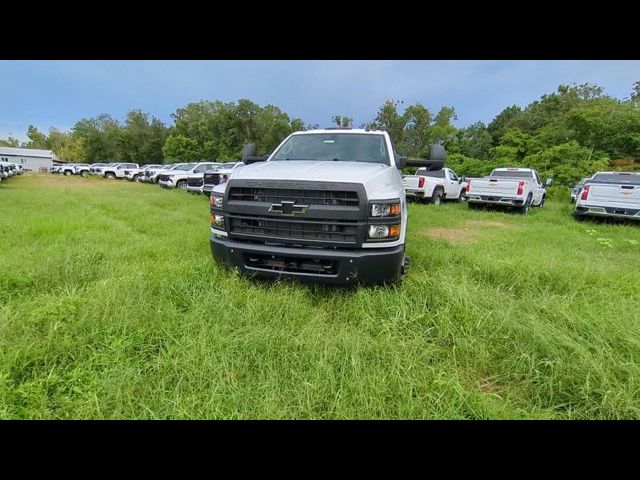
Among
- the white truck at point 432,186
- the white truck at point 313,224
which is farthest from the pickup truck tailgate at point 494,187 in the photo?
the white truck at point 313,224

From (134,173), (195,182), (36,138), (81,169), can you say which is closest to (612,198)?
(195,182)

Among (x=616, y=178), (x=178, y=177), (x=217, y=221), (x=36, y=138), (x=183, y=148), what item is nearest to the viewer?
(x=217, y=221)

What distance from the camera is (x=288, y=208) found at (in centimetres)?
299

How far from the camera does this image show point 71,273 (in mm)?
3791

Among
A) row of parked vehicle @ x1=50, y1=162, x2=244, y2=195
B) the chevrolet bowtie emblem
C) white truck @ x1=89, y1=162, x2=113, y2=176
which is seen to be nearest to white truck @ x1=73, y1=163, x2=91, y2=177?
row of parked vehicle @ x1=50, y1=162, x2=244, y2=195

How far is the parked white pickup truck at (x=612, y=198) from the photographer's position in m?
8.20

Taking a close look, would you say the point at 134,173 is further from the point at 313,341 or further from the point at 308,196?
the point at 313,341

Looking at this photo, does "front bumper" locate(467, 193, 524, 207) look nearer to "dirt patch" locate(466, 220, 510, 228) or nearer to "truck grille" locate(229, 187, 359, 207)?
"dirt patch" locate(466, 220, 510, 228)

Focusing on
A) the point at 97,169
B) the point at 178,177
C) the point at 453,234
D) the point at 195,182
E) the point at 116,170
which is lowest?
the point at 453,234

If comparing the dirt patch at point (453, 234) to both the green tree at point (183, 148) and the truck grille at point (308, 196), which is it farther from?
the green tree at point (183, 148)

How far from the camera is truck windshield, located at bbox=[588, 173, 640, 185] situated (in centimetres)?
893

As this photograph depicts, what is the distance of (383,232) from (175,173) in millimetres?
17916
